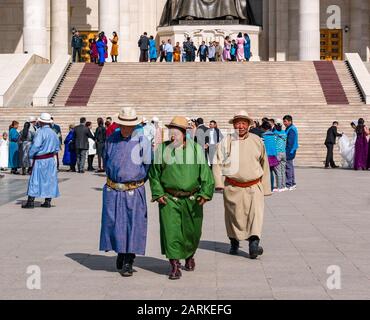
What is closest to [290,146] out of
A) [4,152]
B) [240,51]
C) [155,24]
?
[4,152]

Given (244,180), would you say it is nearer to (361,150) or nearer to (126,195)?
(126,195)

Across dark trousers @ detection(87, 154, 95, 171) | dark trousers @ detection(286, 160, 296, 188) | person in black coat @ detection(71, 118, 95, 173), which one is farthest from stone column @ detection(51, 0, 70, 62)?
dark trousers @ detection(286, 160, 296, 188)

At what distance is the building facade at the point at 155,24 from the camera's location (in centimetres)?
4276

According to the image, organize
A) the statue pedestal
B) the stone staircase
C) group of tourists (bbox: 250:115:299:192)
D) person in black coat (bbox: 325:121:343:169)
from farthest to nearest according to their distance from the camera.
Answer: the statue pedestal → the stone staircase → person in black coat (bbox: 325:121:343:169) → group of tourists (bbox: 250:115:299:192)

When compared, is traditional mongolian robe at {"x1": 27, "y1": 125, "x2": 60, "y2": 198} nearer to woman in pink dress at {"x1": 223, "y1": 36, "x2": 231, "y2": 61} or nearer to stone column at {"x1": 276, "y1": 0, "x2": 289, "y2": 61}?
woman in pink dress at {"x1": 223, "y1": 36, "x2": 231, "y2": 61}

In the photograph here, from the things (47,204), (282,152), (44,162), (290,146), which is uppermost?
(290,146)

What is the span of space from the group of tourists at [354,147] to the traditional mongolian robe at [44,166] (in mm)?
11434

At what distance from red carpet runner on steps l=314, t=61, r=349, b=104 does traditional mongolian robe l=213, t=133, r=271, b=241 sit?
70.7 ft

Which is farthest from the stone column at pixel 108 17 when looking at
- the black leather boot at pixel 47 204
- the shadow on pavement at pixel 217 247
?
the shadow on pavement at pixel 217 247

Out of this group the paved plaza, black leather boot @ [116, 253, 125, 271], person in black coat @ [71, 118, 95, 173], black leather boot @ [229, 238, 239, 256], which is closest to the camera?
the paved plaza

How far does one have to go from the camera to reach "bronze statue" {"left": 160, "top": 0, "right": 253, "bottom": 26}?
46.3m

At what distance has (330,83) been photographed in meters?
34.0

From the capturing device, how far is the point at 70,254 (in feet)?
35.2

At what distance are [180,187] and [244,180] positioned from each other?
1.34 meters
